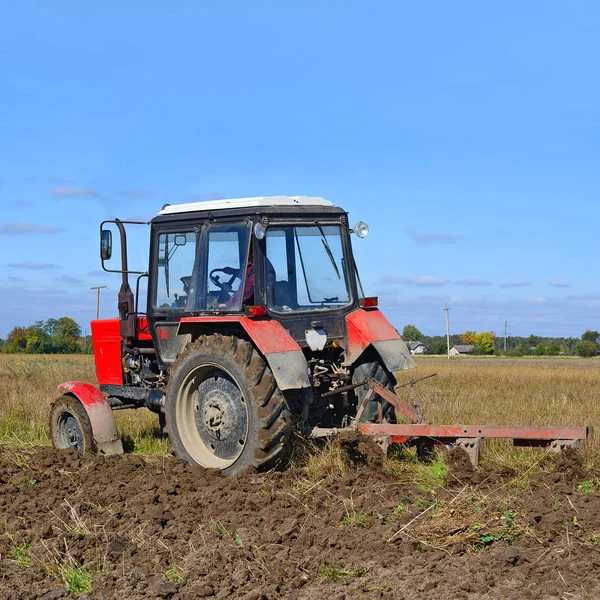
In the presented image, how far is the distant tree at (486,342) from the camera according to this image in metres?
100

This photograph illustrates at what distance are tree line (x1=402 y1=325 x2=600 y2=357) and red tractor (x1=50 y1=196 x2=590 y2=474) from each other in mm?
74379

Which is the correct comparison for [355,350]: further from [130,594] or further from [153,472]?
[130,594]

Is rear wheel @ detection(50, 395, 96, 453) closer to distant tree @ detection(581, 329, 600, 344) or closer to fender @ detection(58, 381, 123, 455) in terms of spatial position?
fender @ detection(58, 381, 123, 455)

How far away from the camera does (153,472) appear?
741cm

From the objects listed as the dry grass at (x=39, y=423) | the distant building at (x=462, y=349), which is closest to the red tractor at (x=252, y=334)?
the dry grass at (x=39, y=423)

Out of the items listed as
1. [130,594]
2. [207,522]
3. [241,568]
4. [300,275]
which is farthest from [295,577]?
[300,275]

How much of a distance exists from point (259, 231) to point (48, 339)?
69.4 metres

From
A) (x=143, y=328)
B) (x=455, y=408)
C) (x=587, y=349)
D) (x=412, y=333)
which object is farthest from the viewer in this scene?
(x=412, y=333)

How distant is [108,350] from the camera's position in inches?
367

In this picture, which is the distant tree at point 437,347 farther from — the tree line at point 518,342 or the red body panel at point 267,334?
the red body panel at point 267,334

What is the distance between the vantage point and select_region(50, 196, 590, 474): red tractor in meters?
6.80

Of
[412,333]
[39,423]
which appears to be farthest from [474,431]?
[412,333]

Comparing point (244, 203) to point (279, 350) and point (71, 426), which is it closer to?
point (279, 350)

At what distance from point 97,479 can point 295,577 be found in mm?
3159
